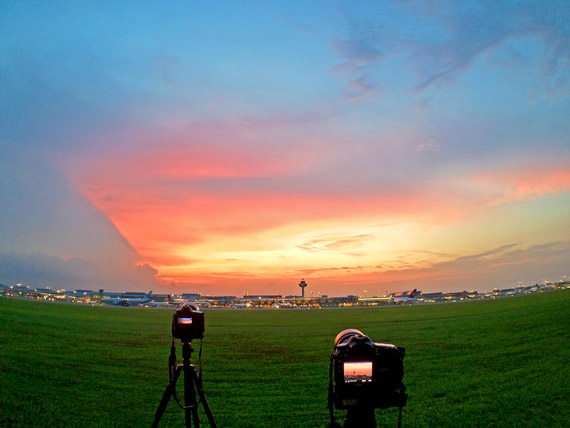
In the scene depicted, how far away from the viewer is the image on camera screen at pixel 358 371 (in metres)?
3.25

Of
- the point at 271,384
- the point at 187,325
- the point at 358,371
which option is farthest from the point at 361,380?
the point at 271,384

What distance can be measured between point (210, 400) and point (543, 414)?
302 inches

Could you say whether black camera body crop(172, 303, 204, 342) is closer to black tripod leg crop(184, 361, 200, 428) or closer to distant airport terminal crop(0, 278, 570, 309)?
black tripod leg crop(184, 361, 200, 428)

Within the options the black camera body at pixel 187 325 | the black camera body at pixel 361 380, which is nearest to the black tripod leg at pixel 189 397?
the black camera body at pixel 187 325

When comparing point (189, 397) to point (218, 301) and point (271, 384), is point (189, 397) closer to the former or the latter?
point (271, 384)

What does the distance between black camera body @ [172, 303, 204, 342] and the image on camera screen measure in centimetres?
255

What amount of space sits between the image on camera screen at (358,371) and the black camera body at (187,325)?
100 inches

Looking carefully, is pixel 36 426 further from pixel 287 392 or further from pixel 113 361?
pixel 113 361

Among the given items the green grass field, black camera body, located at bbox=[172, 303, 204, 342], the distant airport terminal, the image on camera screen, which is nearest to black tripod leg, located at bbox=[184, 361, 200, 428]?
black camera body, located at bbox=[172, 303, 204, 342]

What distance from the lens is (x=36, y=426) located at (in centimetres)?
705

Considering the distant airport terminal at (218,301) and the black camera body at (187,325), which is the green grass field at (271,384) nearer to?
the black camera body at (187,325)

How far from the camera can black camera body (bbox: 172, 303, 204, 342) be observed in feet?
16.7

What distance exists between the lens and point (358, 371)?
3254 millimetres

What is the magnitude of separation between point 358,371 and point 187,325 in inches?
110
